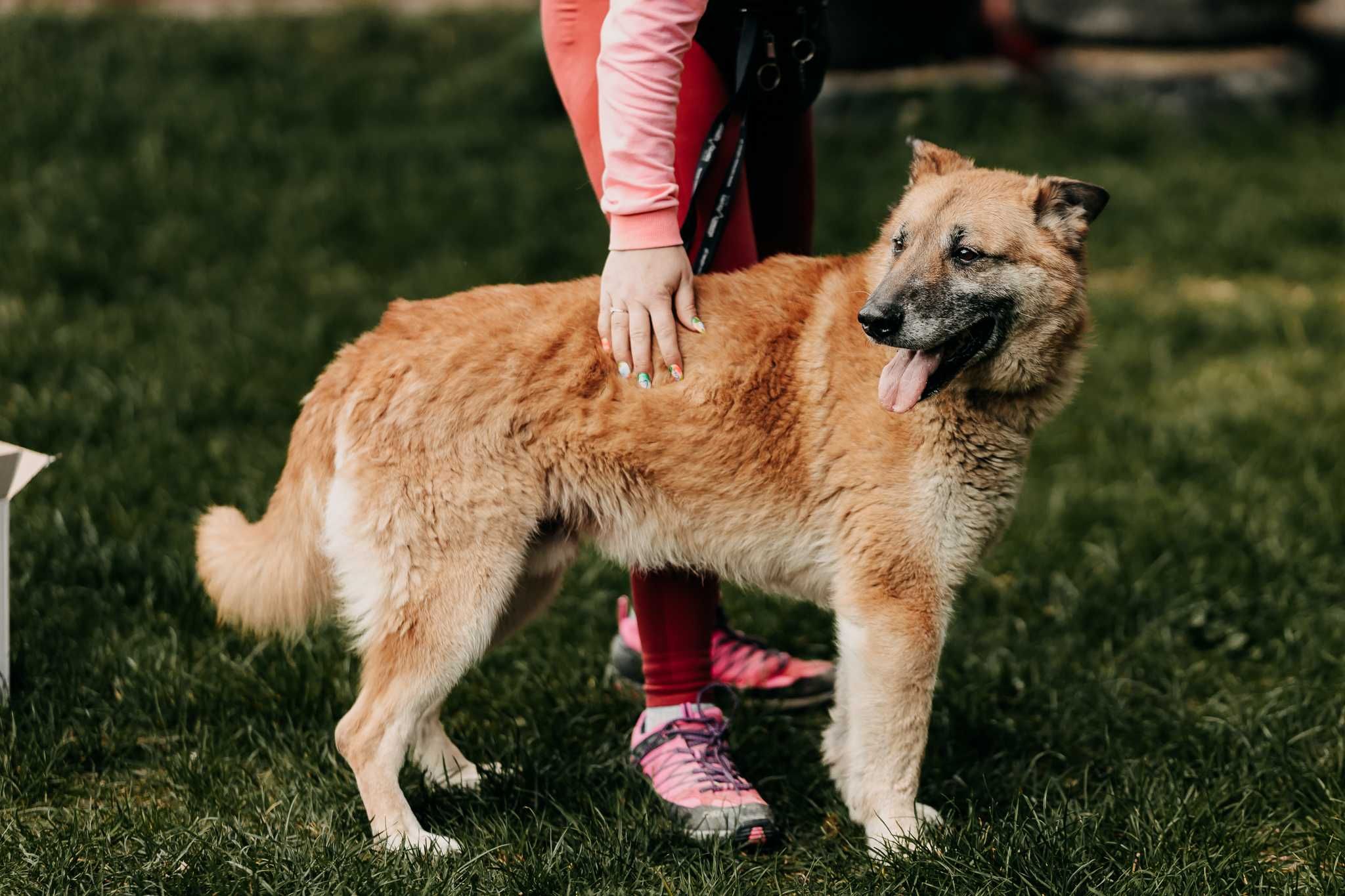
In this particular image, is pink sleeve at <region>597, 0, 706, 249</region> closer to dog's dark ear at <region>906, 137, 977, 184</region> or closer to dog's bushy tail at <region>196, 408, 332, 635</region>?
dog's dark ear at <region>906, 137, 977, 184</region>

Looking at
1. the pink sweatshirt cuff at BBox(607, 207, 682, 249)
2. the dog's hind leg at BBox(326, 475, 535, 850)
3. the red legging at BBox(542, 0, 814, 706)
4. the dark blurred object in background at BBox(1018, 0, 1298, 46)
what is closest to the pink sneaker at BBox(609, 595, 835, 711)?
the red legging at BBox(542, 0, 814, 706)

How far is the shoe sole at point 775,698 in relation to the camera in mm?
3432

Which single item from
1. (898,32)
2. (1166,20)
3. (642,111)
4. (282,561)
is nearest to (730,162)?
(642,111)

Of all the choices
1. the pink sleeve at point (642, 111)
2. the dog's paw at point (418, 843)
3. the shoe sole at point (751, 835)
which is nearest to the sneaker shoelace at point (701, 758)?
the shoe sole at point (751, 835)

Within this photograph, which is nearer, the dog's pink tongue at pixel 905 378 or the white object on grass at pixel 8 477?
the dog's pink tongue at pixel 905 378

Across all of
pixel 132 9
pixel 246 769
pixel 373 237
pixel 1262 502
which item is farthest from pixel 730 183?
pixel 132 9

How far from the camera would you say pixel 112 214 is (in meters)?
6.27

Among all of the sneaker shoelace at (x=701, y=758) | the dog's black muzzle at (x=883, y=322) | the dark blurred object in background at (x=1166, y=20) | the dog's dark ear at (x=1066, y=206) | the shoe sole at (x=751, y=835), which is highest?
the dog's dark ear at (x=1066, y=206)

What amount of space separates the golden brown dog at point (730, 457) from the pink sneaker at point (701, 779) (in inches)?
9.0

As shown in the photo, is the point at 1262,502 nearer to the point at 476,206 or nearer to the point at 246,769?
the point at 246,769

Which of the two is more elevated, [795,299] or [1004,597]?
[795,299]

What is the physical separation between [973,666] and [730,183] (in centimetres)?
143

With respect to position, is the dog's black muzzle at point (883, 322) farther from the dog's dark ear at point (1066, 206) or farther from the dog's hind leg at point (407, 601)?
the dog's hind leg at point (407, 601)

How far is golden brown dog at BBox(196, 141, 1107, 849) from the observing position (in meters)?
2.67
